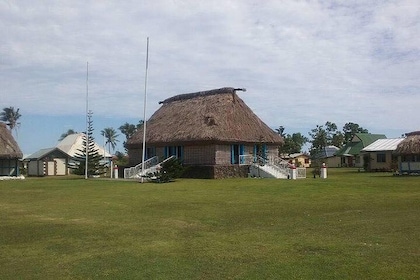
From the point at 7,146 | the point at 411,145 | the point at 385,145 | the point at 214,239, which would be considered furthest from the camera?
the point at 385,145

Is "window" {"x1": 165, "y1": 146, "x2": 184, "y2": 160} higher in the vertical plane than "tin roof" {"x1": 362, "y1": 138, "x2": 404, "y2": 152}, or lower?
lower

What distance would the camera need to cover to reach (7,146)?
43.3 m

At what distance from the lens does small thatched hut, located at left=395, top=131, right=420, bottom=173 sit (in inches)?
1555

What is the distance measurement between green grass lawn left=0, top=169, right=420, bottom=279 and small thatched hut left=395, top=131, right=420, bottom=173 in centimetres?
2256

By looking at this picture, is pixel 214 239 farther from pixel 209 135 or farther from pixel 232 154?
pixel 232 154

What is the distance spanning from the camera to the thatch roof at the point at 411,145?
131 feet

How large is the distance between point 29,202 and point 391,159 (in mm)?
40303

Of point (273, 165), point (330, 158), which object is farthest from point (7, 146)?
point (330, 158)

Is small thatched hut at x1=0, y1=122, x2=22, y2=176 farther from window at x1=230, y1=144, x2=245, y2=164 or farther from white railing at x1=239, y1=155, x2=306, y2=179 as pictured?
white railing at x1=239, y1=155, x2=306, y2=179

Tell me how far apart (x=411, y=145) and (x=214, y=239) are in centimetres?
3477

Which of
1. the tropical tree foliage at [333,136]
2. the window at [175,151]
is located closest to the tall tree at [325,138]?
the tropical tree foliage at [333,136]

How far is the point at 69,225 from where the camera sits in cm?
1305

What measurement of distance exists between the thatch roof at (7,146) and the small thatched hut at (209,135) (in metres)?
10.5

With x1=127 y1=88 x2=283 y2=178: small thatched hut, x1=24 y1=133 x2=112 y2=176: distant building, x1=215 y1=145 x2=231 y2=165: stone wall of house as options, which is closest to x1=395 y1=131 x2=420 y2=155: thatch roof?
x1=127 y1=88 x2=283 y2=178: small thatched hut
